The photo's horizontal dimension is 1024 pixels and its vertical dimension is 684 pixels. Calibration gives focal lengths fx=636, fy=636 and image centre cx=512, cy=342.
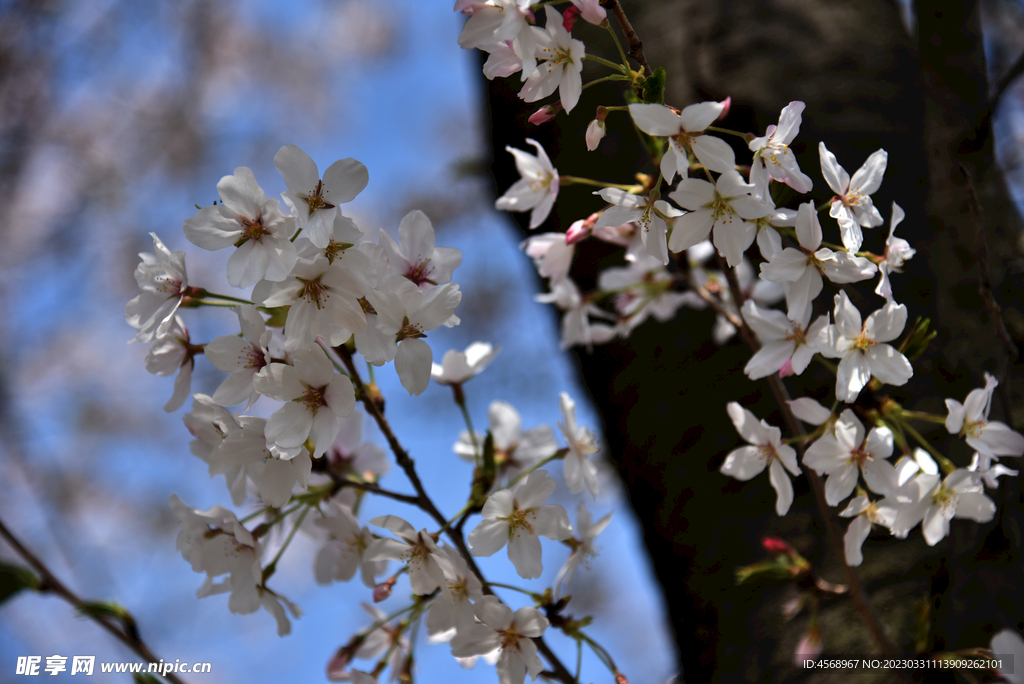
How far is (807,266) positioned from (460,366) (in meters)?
0.46

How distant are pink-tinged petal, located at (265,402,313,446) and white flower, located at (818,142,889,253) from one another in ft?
1.85

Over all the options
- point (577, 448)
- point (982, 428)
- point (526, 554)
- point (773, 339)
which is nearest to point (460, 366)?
point (577, 448)

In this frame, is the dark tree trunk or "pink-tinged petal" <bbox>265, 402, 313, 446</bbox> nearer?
"pink-tinged petal" <bbox>265, 402, 313, 446</bbox>

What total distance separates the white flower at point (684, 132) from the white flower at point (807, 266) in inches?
4.0

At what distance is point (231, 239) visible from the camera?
2.09 ft

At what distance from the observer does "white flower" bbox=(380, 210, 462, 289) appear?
68cm

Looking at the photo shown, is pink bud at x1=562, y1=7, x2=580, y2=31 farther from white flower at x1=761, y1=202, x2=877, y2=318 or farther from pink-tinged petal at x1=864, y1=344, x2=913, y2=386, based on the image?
pink-tinged petal at x1=864, y1=344, x2=913, y2=386

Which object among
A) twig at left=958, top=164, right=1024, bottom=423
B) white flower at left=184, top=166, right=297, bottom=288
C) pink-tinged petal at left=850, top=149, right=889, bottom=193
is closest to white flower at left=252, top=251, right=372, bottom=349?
white flower at left=184, top=166, right=297, bottom=288

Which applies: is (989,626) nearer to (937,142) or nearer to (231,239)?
(937,142)

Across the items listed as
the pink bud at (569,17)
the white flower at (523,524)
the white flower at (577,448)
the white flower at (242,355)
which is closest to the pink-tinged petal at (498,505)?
the white flower at (523,524)

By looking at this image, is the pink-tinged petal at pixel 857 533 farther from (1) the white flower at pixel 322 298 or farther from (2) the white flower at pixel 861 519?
(1) the white flower at pixel 322 298

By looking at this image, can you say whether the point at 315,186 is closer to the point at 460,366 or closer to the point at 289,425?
the point at 289,425

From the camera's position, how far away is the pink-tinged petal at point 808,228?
2.04 feet

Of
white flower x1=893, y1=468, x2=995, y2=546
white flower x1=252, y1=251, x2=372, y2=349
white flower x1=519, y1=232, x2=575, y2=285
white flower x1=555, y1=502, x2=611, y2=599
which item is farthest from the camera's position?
white flower x1=519, y1=232, x2=575, y2=285
